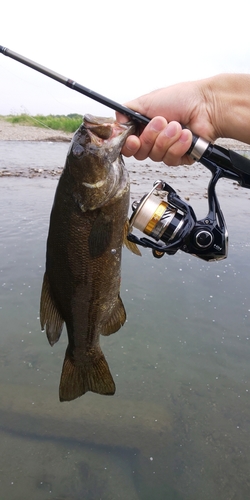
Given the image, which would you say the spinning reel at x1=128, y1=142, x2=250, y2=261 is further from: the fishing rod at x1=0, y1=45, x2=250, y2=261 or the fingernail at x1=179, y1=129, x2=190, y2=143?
the fingernail at x1=179, y1=129, x2=190, y2=143

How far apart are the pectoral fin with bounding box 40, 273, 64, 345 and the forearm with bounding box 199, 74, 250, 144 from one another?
1.67m

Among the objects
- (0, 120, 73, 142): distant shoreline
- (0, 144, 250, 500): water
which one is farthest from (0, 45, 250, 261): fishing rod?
(0, 120, 73, 142): distant shoreline

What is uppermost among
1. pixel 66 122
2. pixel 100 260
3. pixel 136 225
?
pixel 136 225

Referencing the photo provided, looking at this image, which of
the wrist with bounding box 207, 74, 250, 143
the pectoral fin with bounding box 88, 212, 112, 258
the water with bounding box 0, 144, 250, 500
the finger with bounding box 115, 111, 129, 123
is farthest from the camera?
the water with bounding box 0, 144, 250, 500

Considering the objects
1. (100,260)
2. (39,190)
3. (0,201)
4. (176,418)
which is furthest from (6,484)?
(39,190)

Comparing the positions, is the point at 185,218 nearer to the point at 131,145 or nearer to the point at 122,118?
the point at 131,145

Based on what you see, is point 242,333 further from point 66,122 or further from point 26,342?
point 66,122

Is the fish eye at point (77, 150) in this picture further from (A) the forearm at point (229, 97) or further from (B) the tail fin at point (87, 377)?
(B) the tail fin at point (87, 377)

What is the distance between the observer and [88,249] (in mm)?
2191

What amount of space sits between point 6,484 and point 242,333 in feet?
Answer: 9.67

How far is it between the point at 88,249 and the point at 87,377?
93 cm

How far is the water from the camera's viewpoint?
2949 mm

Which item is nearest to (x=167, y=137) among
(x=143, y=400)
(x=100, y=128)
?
(x=100, y=128)

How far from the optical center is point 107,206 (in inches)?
85.1
